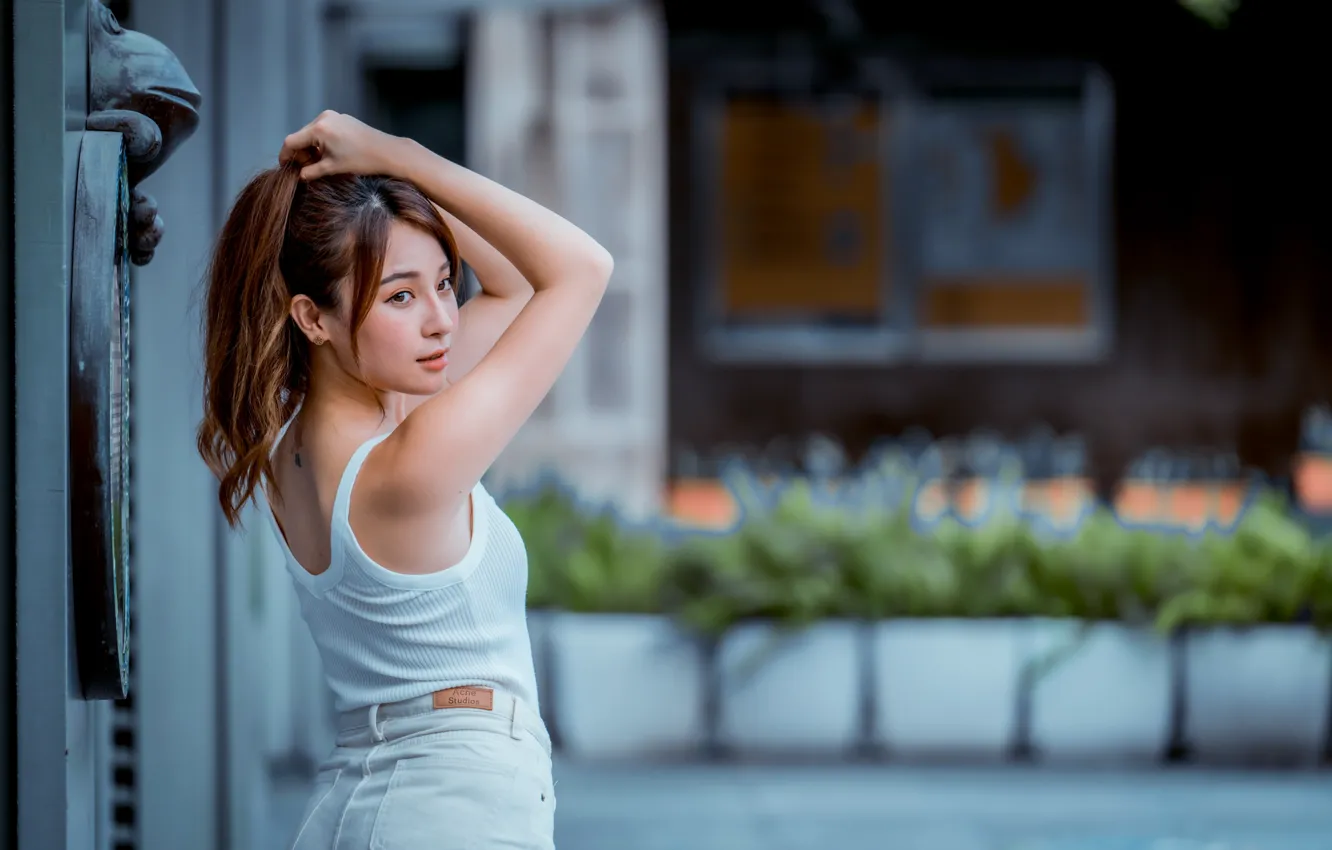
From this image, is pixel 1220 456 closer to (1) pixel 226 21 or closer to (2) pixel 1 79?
(1) pixel 226 21

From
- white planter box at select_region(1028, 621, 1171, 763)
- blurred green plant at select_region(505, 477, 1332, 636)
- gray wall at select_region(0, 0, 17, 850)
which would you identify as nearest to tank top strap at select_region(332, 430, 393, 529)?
gray wall at select_region(0, 0, 17, 850)

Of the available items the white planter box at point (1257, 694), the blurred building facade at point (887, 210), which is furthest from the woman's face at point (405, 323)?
the blurred building facade at point (887, 210)

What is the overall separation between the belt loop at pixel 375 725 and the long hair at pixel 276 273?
10.7 inches

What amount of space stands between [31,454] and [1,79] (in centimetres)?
38

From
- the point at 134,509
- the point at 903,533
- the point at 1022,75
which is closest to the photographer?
the point at 134,509

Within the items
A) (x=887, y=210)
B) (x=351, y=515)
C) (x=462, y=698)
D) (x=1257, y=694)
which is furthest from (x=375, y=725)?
(x=887, y=210)

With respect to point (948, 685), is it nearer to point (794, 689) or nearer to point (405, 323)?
point (794, 689)

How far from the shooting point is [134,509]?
3.26 m

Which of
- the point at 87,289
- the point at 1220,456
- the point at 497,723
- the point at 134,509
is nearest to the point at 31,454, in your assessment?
the point at 87,289

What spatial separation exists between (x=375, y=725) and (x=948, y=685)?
325cm

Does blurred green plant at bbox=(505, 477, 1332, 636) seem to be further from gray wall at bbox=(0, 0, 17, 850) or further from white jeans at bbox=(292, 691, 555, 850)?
gray wall at bbox=(0, 0, 17, 850)

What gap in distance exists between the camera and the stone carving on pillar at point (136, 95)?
1.72 meters

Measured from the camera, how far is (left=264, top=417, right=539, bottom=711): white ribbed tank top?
5.21 ft

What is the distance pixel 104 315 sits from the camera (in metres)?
1.60
